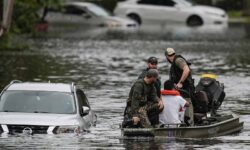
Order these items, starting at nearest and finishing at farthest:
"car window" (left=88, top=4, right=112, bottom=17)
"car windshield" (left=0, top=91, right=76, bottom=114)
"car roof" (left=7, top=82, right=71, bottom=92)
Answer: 1. "car windshield" (left=0, top=91, right=76, bottom=114)
2. "car roof" (left=7, top=82, right=71, bottom=92)
3. "car window" (left=88, top=4, right=112, bottom=17)

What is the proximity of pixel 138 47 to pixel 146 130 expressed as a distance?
33354 mm

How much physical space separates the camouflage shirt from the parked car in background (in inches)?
2058

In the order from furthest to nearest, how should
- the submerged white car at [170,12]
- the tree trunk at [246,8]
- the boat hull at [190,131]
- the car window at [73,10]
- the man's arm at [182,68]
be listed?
the tree trunk at [246,8] < the car window at [73,10] < the submerged white car at [170,12] < the man's arm at [182,68] < the boat hull at [190,131]

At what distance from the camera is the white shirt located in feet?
70.5

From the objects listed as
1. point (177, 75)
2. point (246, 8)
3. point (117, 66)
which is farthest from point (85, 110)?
point (246, 8)

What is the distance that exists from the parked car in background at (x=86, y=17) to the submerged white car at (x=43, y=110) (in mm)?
50289

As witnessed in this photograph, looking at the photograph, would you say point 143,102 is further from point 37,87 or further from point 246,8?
point 246,8

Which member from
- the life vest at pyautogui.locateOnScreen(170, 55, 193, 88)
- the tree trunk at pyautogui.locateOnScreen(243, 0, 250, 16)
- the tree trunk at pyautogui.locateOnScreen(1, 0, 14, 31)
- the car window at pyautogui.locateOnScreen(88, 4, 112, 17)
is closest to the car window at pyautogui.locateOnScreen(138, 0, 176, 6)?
the car window at pyautogui.locateOnScreen(88, 4, 112, 17)

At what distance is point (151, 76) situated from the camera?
2047 cm

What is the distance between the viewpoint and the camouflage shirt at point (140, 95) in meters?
20.7

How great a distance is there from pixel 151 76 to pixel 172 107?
128 centimetres

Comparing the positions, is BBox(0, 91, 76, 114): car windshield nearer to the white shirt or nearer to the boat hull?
the white shirt

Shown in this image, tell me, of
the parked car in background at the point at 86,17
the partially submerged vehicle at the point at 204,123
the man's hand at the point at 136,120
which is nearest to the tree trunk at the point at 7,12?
the partially submerged vehicle at the point at 204,123

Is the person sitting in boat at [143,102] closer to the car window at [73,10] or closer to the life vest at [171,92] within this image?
the life vest at [171,92]
